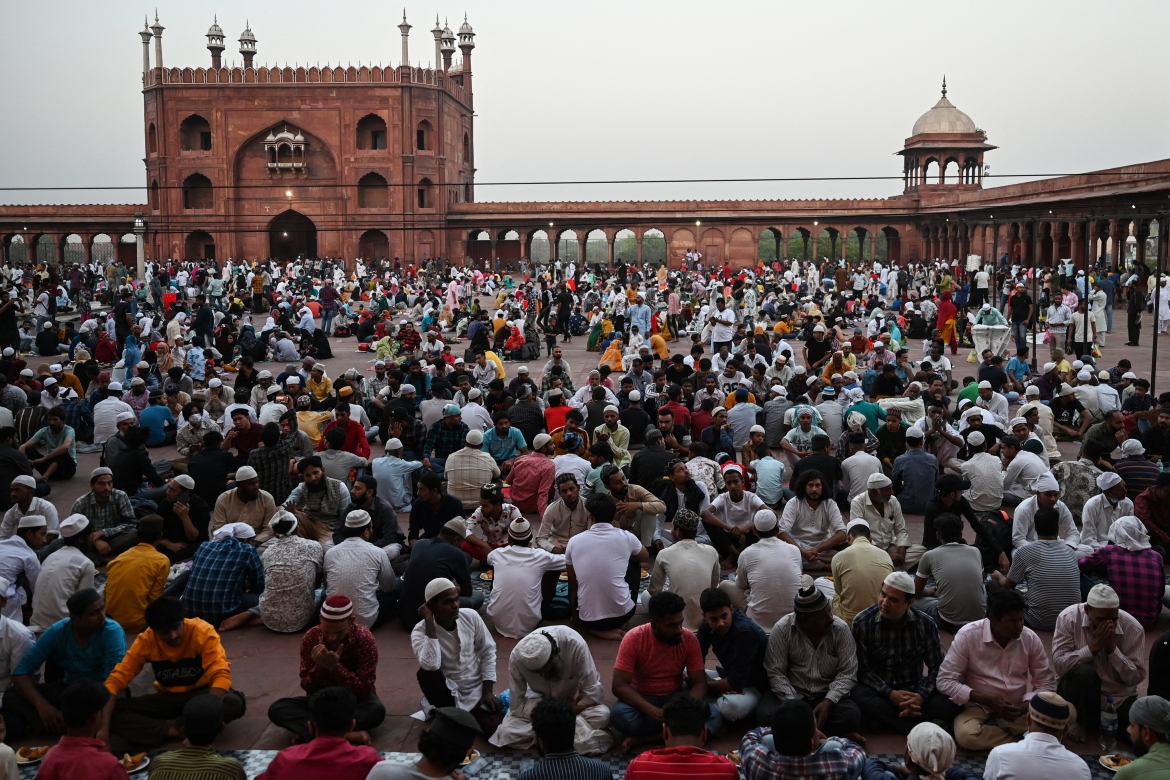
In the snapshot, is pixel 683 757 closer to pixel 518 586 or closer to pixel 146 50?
pixel 518 586

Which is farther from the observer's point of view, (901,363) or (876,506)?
(901,363)

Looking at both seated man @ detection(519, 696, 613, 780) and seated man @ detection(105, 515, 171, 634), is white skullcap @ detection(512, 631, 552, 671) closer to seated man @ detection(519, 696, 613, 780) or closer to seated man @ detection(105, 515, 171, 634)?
seated man @ detection(519, 696, 613, 780)

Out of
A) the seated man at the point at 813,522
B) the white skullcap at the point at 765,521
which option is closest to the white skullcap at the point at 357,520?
the white skullcap at the point at 765,521

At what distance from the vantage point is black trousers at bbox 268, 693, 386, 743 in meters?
4.50

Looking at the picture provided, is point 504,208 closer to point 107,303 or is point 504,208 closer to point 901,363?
point 107,303

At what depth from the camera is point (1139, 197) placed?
2186cm

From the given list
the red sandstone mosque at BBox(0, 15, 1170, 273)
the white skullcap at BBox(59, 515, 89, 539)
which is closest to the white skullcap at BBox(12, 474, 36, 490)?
the white skullcap at BBox(59, 515, 89, 539)

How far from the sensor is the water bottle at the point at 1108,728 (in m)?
4.43

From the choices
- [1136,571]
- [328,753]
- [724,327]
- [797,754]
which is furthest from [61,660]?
[724,327]

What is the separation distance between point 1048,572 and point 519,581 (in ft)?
8.89

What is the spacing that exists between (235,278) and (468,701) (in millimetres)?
26670

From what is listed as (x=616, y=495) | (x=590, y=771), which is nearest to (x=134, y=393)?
(x=616, y=495)

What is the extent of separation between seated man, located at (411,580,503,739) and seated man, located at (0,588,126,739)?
4.38 ft

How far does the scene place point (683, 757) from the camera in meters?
3.76
